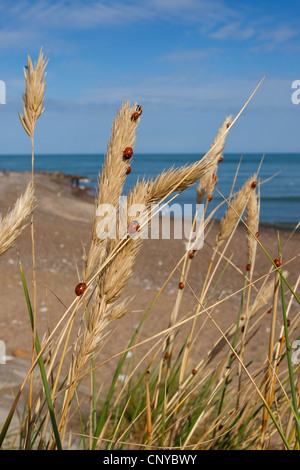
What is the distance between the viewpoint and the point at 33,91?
39.6 inches

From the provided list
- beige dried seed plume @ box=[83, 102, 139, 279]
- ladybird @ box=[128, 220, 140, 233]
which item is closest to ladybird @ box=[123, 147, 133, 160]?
beige dried seed plume @ box=[83, 102, 139, 279]

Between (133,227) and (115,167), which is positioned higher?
(115,167)

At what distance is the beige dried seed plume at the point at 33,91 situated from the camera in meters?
1.00

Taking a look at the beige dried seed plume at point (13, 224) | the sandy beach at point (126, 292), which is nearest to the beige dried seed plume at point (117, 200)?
the beige dried seed plume at point (13, 224)

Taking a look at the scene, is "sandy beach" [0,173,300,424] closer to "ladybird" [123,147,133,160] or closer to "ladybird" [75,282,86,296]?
"ladybird" [75,282,86,296]

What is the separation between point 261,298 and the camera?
1.52m

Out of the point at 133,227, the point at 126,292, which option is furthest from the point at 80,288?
the point at 126,292

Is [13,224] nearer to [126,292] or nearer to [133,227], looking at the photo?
[133,227]

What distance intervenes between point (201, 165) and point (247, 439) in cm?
112

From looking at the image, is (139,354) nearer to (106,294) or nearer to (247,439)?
(247,439)

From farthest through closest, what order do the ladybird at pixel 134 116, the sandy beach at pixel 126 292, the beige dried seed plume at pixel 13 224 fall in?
the sandy beach at pixel 126 292, the ladybird at pixel 134 116, the beige dried seed plume at pixel 13 224

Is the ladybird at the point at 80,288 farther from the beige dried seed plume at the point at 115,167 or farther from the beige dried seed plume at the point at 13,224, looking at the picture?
the beige dried seed plume at the point at 13,224

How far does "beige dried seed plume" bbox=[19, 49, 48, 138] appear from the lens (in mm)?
1002
